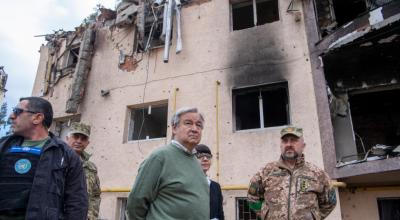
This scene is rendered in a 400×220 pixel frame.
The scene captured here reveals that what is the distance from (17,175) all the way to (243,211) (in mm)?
5014

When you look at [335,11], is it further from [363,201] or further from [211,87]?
[363,201]

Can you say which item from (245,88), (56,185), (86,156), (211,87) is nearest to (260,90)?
(245,88)

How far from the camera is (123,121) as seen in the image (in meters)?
8.16

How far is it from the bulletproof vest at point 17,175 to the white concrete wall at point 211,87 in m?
4.80

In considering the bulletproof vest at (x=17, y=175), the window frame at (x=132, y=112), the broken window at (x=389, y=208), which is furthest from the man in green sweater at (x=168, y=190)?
the window frame at (x=132, y=112)

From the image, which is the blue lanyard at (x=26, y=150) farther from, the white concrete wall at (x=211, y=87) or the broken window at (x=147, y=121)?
the broken window at (x=147, y=121)

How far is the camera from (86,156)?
12.7ft

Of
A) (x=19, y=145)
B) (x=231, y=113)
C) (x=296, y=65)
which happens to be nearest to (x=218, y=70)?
(x=231, y=113)

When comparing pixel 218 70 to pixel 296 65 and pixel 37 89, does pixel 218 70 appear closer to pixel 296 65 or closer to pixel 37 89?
pixel 296 65

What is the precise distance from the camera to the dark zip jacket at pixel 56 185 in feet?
6.23

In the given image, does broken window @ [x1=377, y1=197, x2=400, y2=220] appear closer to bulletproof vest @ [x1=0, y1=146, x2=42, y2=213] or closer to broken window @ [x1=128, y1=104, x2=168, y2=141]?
broken window @ [x1=128, y1=104, x2=168, y2=141]

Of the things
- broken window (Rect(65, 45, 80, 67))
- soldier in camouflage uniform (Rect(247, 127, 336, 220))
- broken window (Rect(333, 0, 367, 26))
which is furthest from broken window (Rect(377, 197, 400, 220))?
broken window (Rect(65, 45, 80, 67))

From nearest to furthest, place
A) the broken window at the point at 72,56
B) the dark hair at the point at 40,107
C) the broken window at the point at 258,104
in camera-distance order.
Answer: the dark hair at the point at 40,107
the broken window at the point at 258,104
the broken window at the point at 72,56

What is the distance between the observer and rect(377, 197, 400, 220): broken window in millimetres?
5859
